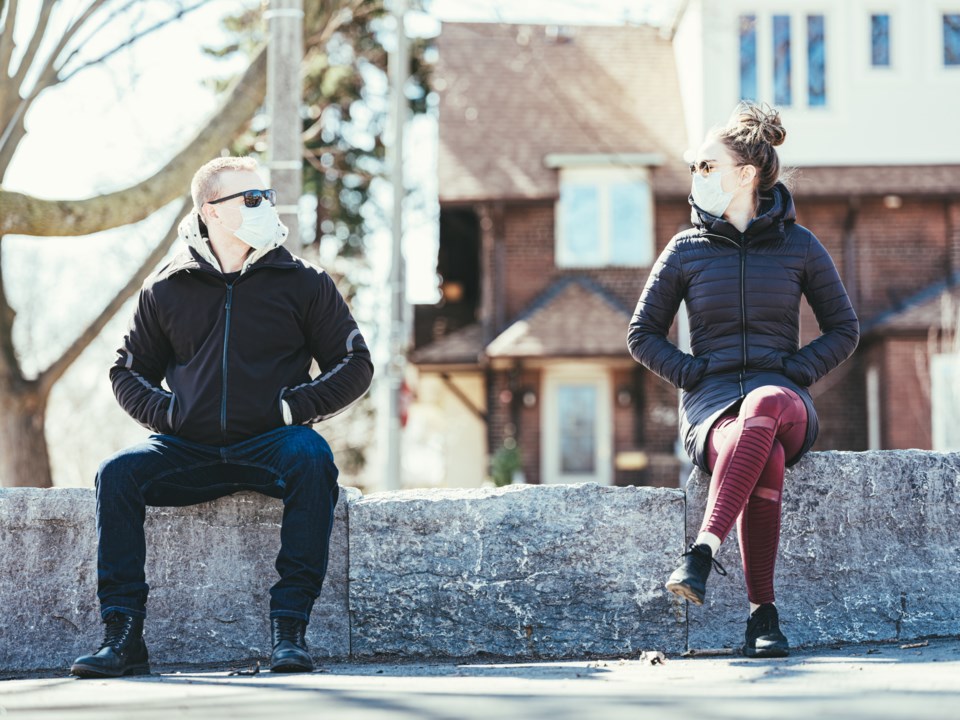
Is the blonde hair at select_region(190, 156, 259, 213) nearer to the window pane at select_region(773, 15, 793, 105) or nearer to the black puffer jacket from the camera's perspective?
the black puffer jacket

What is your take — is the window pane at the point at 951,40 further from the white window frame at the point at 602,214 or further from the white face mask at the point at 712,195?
the white face mask at the point at 712,195

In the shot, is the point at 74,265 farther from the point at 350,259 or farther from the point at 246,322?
the point at 246,322

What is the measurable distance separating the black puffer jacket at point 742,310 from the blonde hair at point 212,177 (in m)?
1.58

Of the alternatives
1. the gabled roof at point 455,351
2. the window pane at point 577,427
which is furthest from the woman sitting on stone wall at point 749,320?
the window pane at point 577,427

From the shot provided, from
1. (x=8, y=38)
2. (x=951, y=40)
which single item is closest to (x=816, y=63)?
→ (x=951, y=40)

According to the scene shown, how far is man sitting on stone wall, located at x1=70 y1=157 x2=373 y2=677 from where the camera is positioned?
4258 millimetres

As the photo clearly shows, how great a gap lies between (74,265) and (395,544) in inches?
1424

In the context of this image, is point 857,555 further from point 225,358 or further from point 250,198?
point 250,198

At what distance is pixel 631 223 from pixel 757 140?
1658 centimetres

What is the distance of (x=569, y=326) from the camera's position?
20156 millimetres

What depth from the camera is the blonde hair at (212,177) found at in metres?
4.80

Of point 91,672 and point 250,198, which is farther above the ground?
point 250,198

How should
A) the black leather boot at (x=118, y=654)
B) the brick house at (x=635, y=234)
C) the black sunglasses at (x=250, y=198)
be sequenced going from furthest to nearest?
1. the brick house at (x=635, y=234)
2. the black sunglasses at (x=250, y=198)
3. the black leather boot at (x=118, y=654)

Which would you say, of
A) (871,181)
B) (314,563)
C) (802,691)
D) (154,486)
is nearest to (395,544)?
(314,563)
